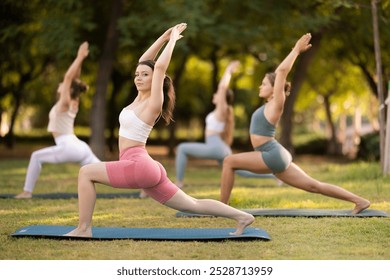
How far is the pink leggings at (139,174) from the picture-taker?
6.54 metres

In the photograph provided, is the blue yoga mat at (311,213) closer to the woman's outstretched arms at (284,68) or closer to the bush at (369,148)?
the woman's outstretched arms at (284,68)

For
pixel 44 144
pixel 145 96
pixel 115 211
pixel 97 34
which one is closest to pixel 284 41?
pixel 97 34

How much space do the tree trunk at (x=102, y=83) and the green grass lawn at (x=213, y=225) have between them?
20.3 ft

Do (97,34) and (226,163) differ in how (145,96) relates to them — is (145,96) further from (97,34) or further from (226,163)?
(97,34)

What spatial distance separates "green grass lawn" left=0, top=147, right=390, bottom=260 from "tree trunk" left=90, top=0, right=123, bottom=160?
6.20 metres

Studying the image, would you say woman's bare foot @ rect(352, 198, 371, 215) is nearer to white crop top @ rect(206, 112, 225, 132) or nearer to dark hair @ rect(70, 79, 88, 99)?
white crop top @ rect(206, 112, 225, 132)

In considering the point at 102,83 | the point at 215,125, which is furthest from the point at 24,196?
the point at 102,83

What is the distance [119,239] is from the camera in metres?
6.82

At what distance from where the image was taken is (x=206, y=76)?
35219 millimetres

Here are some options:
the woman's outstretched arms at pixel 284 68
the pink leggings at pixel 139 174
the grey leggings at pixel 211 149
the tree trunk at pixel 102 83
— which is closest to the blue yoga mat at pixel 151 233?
the pink leggings at pixel 139 174

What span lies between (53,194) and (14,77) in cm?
1848

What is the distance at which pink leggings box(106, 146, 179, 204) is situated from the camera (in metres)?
6.54

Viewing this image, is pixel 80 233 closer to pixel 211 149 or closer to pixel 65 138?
pixel 65 138

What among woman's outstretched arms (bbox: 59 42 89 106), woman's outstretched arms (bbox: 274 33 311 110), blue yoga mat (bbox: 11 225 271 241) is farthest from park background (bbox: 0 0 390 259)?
woman's outstretched arms (bbox: 59 42 89 106)
